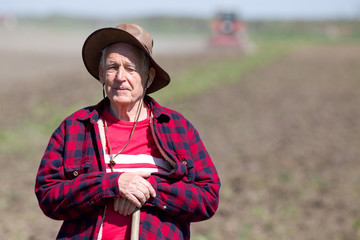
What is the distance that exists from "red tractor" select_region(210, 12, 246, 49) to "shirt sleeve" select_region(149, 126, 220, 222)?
2514cm

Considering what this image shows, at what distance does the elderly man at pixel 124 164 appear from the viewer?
2242mm

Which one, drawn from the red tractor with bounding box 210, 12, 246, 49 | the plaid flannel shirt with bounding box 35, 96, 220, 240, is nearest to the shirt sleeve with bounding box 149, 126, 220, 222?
the plaid flannel shirt with bounding box 35, 96, 220, 240

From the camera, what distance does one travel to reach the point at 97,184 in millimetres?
2213

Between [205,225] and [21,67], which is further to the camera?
[21,67]

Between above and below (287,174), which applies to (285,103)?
above

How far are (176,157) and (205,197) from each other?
224mm

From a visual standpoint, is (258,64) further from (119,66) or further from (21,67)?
(119,66)

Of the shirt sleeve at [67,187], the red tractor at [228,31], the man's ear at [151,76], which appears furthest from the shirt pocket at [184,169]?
the red tractor at [228,31]

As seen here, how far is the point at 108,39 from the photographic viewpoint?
2400mm

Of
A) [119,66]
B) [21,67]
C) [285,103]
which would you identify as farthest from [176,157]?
[21,67]

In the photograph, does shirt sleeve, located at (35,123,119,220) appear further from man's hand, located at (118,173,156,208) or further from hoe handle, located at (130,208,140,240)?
hoe handle, located at (130,208,140,240)

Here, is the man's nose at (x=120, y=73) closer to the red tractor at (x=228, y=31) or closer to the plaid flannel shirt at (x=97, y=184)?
Result: the plaid flannel shirt at (x=97, y=184)

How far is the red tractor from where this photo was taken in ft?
90.6

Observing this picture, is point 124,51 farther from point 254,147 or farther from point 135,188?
point 254,147
